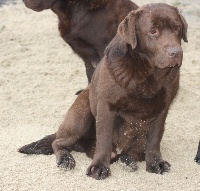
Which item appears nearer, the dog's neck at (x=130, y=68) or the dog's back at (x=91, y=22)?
the dog's neck at (x=130, y=68)

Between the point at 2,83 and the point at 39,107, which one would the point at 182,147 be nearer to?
the point at 39,107

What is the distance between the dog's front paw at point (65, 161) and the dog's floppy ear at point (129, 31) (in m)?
1.00


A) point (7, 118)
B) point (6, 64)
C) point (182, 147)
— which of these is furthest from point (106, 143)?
point (6, 64)

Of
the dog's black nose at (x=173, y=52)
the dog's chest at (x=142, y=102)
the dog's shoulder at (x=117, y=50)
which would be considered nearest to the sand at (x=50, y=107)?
the dog's chest at (x=142, y=102)

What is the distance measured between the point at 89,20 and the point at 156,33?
1.53 m

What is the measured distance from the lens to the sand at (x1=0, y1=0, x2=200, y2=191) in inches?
156

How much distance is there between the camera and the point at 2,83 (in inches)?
254

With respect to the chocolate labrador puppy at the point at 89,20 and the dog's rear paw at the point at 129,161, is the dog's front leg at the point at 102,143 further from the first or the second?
the chocolate labrador puppy at the point at 89,20

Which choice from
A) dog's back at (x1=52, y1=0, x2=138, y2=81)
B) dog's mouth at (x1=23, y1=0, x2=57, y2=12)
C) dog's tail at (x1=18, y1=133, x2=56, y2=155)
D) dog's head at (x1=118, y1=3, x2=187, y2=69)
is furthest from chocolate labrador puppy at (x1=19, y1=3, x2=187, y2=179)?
dog's mouth at (x1=23, y1=0, x2=57, y2=12)

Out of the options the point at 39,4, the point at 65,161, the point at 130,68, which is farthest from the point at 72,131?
the point at 39,4

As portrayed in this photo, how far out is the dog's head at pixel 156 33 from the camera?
358 cm

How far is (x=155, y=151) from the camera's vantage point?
13.6 ft

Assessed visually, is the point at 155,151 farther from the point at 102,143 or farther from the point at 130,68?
the point at 130,68

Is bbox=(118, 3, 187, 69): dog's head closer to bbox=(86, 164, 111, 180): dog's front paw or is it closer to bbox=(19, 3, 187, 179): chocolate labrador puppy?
bbox=(19, 3, 187, 179): chocolate labrador puppy
